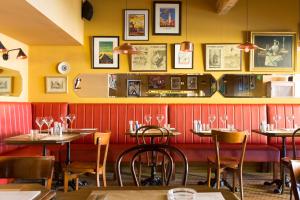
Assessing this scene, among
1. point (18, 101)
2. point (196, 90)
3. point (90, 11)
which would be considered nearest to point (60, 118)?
point (18, 101)

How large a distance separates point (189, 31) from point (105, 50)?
5.47 feet

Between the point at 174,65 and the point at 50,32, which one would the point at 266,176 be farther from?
the point at 50,32

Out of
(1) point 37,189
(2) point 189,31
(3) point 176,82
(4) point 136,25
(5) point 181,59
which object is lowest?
(1) point 37,189

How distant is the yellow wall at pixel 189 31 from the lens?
633 centimetres

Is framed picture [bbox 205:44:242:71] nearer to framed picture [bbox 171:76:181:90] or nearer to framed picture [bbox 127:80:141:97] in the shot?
framed picture [bbox 171:76:181:90]

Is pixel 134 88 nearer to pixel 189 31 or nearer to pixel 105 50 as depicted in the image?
pixel 105 50

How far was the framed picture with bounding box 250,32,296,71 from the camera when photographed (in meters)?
6.23

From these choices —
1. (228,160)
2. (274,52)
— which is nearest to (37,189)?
(228,160)

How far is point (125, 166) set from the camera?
Result: 6230 millimetres

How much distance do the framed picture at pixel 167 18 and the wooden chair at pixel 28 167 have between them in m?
4.72

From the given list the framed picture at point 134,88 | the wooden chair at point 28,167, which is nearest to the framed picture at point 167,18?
the framed picture at point 134,88

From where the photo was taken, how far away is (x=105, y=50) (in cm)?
636

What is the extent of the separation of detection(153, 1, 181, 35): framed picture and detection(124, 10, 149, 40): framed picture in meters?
A: 0.17

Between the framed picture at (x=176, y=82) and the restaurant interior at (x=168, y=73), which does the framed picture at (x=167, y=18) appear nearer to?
the restaurant interior at (x=168, y=73)
